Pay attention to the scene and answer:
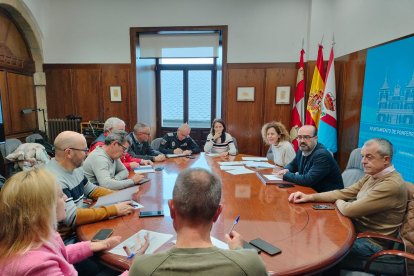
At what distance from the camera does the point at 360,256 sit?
1.67m

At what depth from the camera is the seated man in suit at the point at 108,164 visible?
2.21m

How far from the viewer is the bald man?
1.55 meters

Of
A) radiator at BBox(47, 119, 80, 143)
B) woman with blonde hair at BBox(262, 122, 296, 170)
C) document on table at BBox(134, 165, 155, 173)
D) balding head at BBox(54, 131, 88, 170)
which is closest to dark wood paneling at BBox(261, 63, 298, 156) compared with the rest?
woman with blonde hair at BBox(262, 122, 296, 170)

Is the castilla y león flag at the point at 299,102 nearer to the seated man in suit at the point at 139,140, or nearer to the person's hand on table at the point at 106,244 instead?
the seated man in suit at the point at 139,140

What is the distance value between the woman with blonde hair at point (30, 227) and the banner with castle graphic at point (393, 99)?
273 cm

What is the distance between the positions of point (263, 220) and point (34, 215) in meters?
1.16

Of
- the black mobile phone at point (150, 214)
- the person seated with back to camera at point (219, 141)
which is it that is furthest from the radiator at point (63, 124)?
the black mobile phone at point (150, 214)

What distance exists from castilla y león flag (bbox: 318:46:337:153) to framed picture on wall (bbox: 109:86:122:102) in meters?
3.44

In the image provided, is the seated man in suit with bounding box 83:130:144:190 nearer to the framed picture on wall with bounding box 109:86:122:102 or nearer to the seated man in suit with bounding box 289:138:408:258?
the seated man in suit with bounding box 289:138:408:258

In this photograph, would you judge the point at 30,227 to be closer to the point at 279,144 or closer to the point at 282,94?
the point at 279,144

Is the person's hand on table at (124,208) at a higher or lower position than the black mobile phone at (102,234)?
higher

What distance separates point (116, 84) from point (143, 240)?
4.15 meters

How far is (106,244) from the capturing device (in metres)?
1.29

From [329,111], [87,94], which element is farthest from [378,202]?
[87,94]
